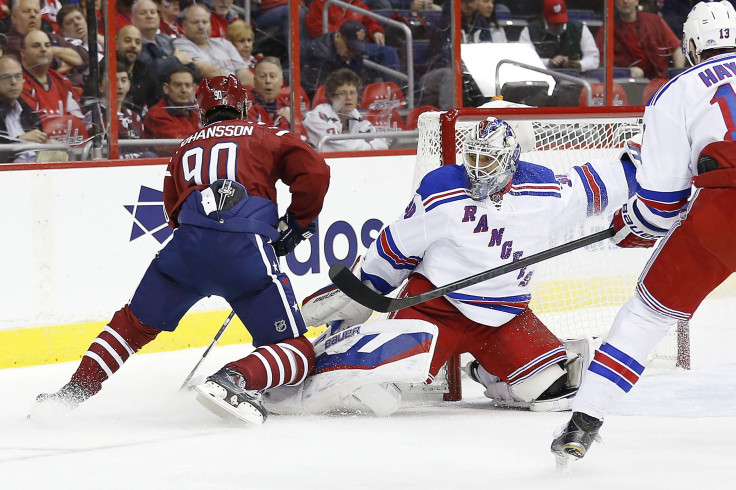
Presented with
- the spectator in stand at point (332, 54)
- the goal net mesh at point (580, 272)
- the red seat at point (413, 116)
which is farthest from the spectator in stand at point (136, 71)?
the goal net mesh at point (580, 272)

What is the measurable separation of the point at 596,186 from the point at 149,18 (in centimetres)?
234

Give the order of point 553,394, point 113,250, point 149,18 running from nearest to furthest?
point 553,394 → point 113,250 → point 149,18

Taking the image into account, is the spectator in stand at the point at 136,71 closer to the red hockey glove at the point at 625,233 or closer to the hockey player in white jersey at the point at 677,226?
the red hockey glove at the point at 625,233

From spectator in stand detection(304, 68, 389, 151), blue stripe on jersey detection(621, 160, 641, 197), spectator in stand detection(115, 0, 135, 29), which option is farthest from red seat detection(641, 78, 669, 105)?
blue stripe on jersey detection(621, 160, 641, 197)

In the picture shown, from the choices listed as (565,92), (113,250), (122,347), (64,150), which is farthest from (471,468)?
(565,92)

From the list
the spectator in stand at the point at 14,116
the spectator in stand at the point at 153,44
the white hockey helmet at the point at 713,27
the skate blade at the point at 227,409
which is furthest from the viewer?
the spectator in stand at the point at 153,44

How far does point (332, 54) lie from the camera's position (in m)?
5.86

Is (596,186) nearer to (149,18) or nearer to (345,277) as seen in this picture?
(345,277)

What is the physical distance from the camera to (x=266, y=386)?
3539 millimetres

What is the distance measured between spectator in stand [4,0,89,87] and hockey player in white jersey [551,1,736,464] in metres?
2.92

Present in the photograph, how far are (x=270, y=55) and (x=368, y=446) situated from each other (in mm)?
2901

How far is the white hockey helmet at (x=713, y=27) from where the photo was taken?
2.97m

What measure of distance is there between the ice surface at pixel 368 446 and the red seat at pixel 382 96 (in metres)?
2.11

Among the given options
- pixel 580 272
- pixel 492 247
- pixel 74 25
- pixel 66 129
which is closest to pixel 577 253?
pixel 580 272
